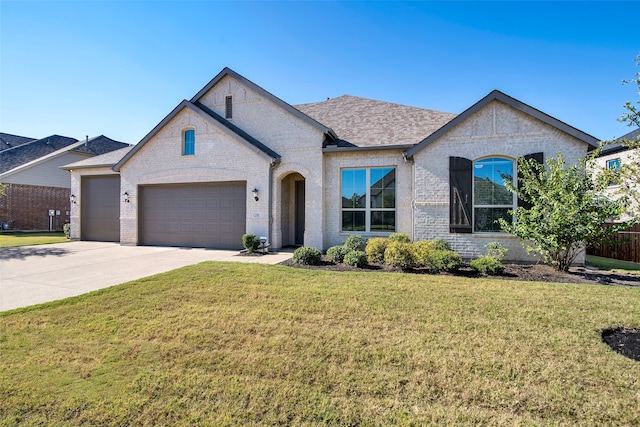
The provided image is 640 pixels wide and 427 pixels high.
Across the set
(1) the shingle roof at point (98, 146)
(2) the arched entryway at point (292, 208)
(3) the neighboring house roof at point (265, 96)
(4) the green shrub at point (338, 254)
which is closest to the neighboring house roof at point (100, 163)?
(3) the neighboring house roof at point (265, 96)

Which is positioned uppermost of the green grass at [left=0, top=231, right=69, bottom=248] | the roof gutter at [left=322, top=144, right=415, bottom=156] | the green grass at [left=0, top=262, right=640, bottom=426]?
the roof gutter at [left=322, top=144, right=415, bottom=156]

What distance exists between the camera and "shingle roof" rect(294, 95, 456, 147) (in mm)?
11641

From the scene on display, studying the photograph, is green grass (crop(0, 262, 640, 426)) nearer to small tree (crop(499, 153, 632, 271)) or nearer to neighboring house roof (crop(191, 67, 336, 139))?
small tree (crop(499, 153, 632, 271))

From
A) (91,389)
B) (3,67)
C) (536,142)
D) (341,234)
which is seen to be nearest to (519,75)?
(536,142)

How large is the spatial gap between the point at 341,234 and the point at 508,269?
5649 millimetres

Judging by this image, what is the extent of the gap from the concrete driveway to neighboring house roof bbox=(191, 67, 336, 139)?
510cm

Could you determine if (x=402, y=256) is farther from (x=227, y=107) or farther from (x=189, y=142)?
(x=189, y=142)

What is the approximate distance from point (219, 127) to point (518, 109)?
1087 centimetres

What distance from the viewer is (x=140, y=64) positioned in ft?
36.1

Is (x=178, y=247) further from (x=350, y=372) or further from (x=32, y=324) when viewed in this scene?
(x=350, y=372)

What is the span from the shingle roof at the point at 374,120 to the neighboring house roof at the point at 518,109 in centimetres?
102

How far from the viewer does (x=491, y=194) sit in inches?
388

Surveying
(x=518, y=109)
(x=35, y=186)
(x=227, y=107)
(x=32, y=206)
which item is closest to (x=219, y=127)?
(x=227, y=107)

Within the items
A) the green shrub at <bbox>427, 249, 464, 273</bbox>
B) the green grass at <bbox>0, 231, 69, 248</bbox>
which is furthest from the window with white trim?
the green grass at <bbox>0, 231, 69, 248</bbox>
